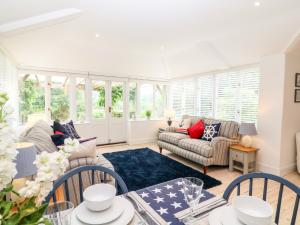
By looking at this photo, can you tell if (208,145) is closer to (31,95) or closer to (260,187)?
(260,187)

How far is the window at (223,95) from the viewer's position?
3916 millimetres

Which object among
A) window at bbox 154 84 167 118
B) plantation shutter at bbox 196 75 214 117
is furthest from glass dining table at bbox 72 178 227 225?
window at bbox 154 84 167 118

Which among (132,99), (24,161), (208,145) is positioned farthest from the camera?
(132,99)

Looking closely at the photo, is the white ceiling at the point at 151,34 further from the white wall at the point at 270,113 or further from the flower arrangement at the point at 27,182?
the flower arrangement at the point at 27,182

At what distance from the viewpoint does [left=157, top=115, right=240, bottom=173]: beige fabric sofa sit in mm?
3330

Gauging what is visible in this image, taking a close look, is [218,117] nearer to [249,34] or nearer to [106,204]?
[249,34]

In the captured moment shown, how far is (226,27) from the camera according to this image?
313cm

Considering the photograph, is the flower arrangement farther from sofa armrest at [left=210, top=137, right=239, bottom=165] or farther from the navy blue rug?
sofa armrest at [left=210, top=137, right=239, bottom=165]

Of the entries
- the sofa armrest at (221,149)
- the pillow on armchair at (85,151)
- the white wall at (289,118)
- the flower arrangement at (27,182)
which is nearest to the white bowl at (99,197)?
the flower arrangement at (27,182)

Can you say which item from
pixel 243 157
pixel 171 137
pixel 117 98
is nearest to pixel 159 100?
pixel 117 98

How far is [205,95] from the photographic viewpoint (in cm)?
497

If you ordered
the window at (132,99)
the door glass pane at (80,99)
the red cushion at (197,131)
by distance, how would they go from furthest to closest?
1. the window at (132,99)
2. the door glass pane at (80,99)
3. the red cushion at (197,131)

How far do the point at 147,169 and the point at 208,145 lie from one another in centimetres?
123

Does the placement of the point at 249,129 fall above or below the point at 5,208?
below
